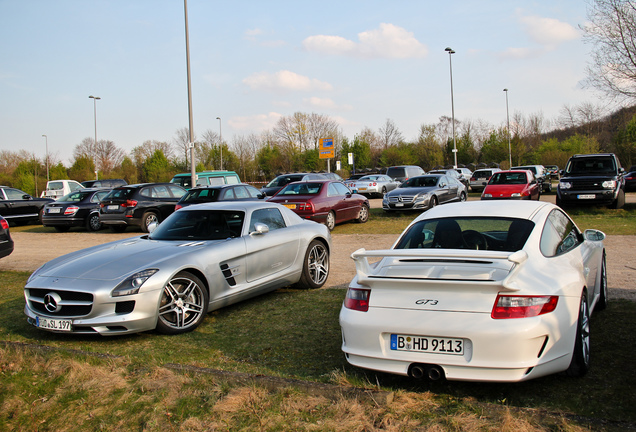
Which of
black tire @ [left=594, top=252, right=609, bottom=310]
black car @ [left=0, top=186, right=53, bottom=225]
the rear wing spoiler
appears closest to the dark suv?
black tire @ [left=594, top=252, right=609, bottom=310]

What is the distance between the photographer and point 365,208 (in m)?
18.5

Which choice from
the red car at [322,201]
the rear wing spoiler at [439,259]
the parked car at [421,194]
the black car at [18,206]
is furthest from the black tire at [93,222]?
the rear wing spoiler at [439,259]

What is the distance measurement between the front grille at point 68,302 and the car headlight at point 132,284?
27cm

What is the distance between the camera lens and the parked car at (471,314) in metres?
3.47

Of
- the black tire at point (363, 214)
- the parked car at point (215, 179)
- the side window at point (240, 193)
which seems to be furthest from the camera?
the parked car at point (215, 179)

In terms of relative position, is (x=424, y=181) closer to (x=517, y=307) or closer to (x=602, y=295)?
(x=602, y=295)

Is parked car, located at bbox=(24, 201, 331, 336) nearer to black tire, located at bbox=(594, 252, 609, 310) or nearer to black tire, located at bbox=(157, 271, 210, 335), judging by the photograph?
black tire, located at bbox=(157, 271, 210, 335)

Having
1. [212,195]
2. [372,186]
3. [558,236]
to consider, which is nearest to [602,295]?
[558,236]

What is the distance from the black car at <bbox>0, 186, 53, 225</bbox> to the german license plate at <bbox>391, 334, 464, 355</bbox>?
2227 cm

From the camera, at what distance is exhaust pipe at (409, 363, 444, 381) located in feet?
11.8

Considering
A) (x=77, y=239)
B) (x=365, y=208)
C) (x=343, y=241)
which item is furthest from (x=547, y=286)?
(x=77, y=239)

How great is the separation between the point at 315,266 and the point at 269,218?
3.52 feet

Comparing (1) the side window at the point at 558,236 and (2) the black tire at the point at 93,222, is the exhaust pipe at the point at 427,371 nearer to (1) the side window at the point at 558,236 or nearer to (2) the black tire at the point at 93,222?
(1) the side window at the point at 558,236

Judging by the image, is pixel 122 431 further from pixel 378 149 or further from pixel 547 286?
pixel 378 149
